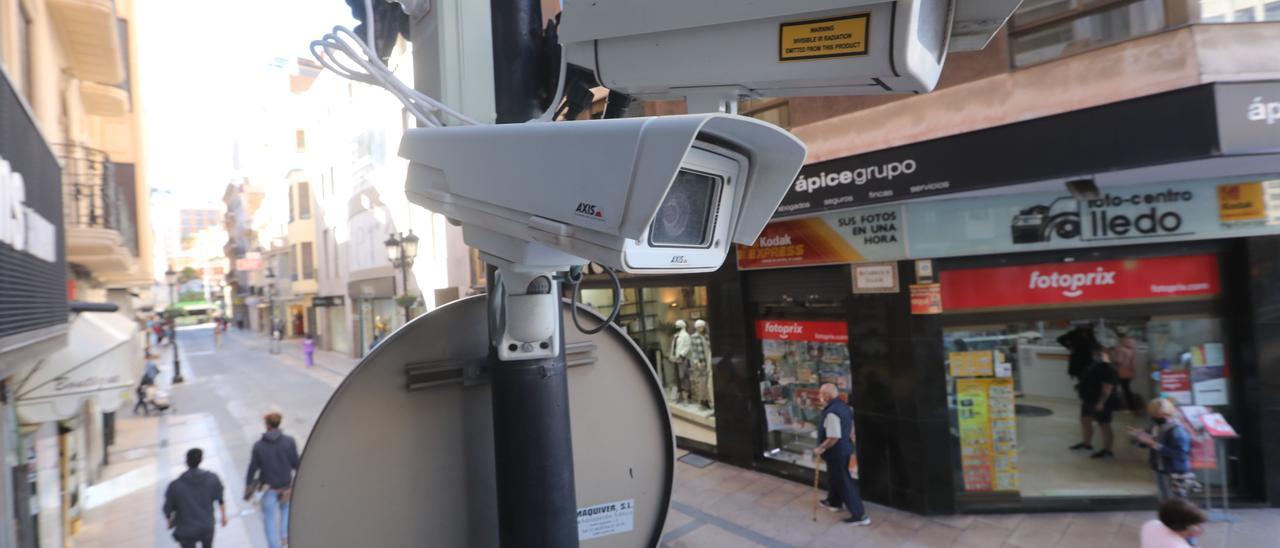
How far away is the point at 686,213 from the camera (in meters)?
1.26

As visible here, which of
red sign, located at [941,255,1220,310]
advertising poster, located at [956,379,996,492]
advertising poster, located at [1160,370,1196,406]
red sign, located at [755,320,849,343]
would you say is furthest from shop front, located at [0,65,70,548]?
advertising poster, located at [1160,370,1196,406]

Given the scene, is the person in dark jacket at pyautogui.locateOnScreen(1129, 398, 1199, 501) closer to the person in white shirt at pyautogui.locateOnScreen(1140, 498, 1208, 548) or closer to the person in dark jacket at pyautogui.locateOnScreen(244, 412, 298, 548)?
the person in white shirt at pyautogui.locateOnScreen(1140, 498, 1208, 548)

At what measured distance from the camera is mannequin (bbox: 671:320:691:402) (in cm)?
1020

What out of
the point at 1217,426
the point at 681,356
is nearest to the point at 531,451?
the point at 1217,426

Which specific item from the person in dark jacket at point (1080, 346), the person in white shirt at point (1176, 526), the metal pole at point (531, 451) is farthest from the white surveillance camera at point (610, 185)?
the person in dark jacket at point (1080, 346)

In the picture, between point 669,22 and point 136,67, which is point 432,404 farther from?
point 136,67

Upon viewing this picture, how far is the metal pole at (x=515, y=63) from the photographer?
1.65 m

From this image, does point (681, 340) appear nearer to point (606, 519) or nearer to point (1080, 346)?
point (1080, 346)

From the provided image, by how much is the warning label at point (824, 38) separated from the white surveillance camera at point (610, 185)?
0.21 m

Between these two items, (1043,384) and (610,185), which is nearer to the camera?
(610,185)

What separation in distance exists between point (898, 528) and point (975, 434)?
146cm

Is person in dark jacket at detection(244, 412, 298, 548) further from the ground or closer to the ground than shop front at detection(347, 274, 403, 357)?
closer to the ground

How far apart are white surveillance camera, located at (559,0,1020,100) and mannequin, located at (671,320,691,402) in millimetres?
8852

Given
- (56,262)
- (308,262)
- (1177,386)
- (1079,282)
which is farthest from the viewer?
(308,262)
